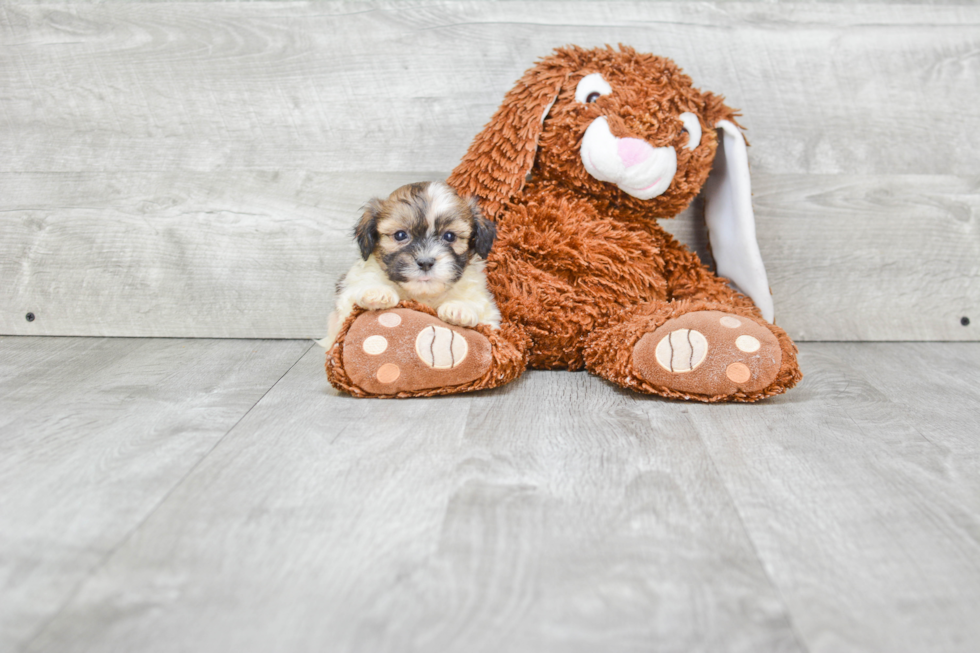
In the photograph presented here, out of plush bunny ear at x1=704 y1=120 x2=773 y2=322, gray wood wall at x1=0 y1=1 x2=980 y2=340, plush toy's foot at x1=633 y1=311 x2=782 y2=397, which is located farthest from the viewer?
gray wood wall at x1=0 y1=1 x2=980 y2=340

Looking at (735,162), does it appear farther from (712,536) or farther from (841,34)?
(712,536)

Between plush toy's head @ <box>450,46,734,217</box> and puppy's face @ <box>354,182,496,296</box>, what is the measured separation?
0.24m

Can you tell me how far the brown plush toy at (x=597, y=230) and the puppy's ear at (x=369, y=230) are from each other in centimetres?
14

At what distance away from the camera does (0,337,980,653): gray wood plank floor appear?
2.70 ft

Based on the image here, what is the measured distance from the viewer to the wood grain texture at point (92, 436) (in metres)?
0.93

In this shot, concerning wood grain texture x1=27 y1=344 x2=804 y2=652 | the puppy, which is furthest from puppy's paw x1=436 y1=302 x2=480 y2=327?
wood grain texture x1=27 y1=344 x2=804 y2=652

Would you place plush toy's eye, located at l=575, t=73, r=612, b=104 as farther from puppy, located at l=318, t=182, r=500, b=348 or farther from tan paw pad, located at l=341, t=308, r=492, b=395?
tan paw pad, located at l=341, t=308, r=492, b=395

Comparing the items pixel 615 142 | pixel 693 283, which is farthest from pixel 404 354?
pixel 693 283

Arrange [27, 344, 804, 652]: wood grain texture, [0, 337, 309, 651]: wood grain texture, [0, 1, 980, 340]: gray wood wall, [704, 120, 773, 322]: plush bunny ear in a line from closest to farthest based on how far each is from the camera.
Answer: [27, 344, 804, 652]: wood grain texture < [0, 337, 309, 651]: wood grain texture < [704, 120, 773, 322]: plush bunny ear < [0, 1, 980, 340]: gray wood wall

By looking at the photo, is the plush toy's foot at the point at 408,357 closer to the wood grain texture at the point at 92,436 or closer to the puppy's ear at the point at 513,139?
→ the wood grain texture at the point at 92,436

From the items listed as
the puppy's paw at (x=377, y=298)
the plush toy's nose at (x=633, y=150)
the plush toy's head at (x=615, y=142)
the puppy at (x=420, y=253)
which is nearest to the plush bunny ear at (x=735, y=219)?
the plush toy's head at (x=615, y=142)

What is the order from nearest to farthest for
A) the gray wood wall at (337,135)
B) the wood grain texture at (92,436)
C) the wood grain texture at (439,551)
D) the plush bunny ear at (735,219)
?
the wood grain texture at (439,551), the wood grain texture at (92,436), the plush bunny ear at (735,219), the gray wood wall at (337,135)

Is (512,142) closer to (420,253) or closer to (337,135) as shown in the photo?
(420,253)

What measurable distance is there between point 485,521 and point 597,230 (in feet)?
3.23
